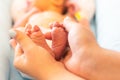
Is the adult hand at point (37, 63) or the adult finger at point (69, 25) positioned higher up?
the adult finger at point (69, 25)

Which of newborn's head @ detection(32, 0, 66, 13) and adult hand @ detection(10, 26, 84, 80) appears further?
newborn's head @ detection(32, 0, 66, 13)

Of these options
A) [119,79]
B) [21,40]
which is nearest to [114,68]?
[119,79]

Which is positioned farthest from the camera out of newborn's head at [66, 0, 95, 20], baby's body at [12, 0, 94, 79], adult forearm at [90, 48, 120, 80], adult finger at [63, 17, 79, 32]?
newborn's head at [66, 0, 95, 20]

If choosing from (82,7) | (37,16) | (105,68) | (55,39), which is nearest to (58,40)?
(55,39)

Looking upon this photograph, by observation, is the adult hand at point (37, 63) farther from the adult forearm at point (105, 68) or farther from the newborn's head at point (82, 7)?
the newborn's head at point (82, 7)

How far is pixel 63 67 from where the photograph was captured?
777 mm

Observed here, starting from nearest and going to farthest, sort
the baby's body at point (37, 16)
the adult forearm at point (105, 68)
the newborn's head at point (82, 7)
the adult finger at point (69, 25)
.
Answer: the adult forearm at point (105, 68) → the adult finger at point (69, 25) → the baby's body at point (37, 16) → the newborn's head at point (82, 7)

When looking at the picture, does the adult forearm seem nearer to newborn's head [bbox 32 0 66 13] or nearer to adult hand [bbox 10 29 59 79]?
adult hand [bbox 10 29 59 79]

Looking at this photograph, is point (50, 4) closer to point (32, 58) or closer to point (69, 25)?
point (69, 25)

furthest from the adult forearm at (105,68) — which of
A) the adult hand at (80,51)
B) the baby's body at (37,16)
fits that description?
the baby's body at (37,16)

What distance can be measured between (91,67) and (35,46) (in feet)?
0.58

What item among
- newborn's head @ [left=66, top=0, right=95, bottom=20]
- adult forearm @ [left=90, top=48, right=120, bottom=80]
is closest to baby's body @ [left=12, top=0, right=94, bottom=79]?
newborn's head @ [left=66, top=0, right=95, bottom=20]

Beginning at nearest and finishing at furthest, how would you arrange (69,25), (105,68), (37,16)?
(105,68), (69,25), (37,16)

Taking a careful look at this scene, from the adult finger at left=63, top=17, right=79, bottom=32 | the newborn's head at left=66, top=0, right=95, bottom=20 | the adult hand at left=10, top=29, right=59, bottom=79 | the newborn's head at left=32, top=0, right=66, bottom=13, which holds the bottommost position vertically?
the newborn's head at left=66, top=0, right=95, bottom=20
